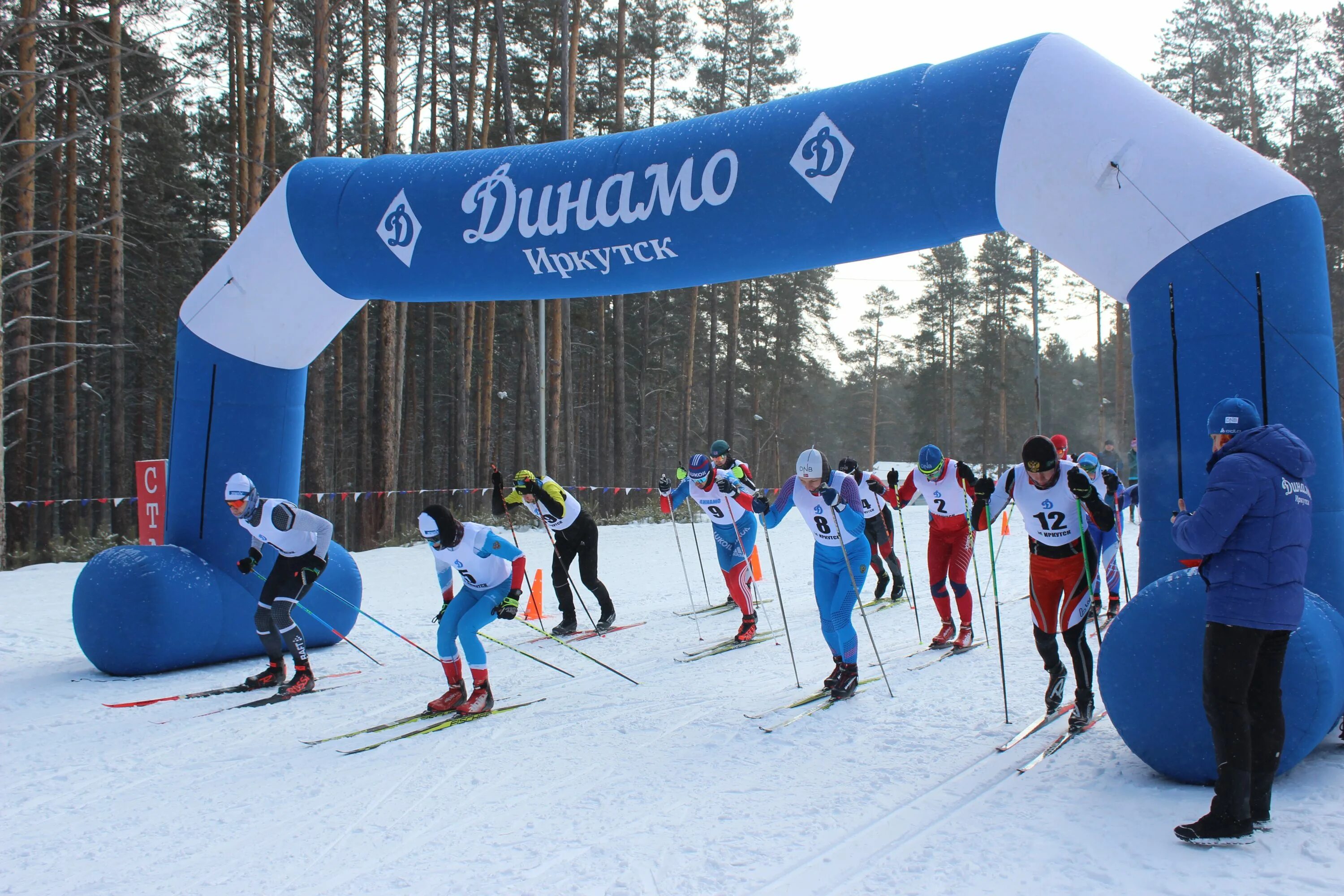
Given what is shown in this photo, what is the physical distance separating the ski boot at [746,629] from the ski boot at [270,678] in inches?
157

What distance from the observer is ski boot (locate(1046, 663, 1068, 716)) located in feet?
17.6

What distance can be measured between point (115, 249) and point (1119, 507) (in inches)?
658

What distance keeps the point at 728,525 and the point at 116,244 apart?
13.3 m

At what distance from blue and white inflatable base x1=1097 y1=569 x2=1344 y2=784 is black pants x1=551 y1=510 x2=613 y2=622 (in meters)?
5.92

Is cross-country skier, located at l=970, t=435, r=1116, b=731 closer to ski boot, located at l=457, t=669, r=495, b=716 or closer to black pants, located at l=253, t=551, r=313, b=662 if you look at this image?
ski boot, located at l=457, t=669, r=495, b=716

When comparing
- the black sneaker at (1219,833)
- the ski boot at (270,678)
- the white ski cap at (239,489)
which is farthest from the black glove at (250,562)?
the black sneaker at (1219,833)

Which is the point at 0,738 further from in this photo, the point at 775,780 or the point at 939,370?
the point at 939,370

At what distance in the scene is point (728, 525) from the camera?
29.9ft

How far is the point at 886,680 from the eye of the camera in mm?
6172

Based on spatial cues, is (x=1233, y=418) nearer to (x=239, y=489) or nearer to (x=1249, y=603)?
(x=1249, y=603)

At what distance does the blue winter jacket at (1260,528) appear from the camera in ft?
11.0

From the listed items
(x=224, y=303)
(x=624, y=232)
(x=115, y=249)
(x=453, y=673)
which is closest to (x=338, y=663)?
(x=453, y=673)

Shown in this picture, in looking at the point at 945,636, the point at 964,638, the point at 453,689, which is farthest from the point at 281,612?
the point at 964,638

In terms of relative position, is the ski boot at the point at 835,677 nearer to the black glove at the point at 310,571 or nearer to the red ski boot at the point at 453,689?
the red ski boot at the point at 453,689
